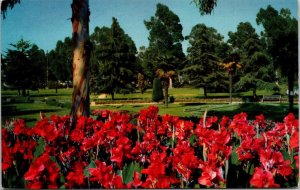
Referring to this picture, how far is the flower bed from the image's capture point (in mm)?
2404

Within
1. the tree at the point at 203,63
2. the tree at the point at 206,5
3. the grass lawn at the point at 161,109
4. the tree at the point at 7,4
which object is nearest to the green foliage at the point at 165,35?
the tree at the point at 203,63

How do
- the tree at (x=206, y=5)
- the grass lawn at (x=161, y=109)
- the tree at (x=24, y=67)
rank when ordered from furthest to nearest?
the tree at (x=24, y=67)
the grass lawn at (x=161, y=109)
the tree at (x=206, y=5)

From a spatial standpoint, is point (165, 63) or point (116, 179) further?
point (165, 63)

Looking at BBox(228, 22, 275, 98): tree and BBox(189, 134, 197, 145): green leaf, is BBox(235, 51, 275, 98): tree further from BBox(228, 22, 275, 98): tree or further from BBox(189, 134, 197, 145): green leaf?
BBox(189, 134, 197, 145): green leaf

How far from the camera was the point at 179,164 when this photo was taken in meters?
2.83

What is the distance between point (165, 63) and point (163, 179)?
2935 centimetres

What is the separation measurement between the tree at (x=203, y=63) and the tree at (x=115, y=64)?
22.6 feet

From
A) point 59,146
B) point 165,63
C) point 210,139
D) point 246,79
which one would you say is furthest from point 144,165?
point 246,79

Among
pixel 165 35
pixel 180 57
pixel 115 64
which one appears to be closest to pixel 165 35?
pixel 165 35

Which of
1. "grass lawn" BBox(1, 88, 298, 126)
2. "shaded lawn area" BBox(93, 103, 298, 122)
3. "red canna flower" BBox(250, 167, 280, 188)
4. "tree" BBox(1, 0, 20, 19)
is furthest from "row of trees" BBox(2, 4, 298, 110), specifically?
"red canna flower" BBox(250, 167, 280, 188)

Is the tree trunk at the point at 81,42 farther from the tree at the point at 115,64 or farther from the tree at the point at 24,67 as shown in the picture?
the tree at the point at 115,64

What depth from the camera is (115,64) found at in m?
36.0

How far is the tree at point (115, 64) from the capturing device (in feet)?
116

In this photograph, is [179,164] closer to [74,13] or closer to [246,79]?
[74,13]
